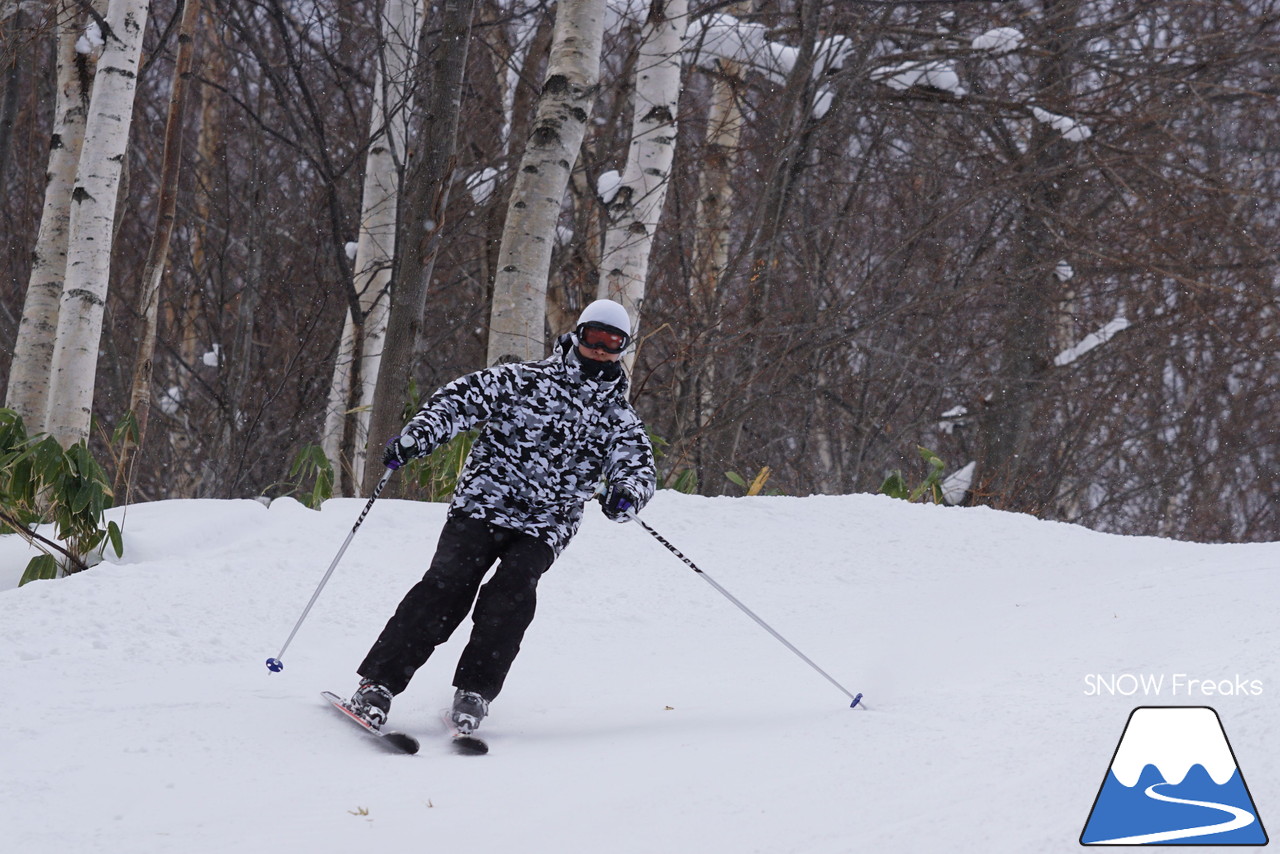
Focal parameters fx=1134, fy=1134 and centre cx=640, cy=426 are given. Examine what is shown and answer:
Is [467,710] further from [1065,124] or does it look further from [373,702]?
[1065,124]

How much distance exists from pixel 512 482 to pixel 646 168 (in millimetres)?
3803

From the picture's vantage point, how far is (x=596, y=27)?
20.6 ft

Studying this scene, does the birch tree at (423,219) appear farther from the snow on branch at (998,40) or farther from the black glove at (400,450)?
the snow on branch at (998,40)

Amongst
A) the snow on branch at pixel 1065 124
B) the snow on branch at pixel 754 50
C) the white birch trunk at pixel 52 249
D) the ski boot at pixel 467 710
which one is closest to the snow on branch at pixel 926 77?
the snow on branch at pixel 754 50

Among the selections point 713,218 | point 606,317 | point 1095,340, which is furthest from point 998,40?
point 606,317

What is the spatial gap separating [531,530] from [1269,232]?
12.4 metres

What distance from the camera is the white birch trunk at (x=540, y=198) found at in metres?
6.10

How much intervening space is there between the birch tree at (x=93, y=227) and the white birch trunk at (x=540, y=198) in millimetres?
2114

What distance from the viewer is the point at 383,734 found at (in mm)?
3248

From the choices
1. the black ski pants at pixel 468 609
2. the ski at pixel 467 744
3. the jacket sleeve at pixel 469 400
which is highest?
the jacket sleeve at pixel 469 400

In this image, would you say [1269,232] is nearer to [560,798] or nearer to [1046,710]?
[1046,710]

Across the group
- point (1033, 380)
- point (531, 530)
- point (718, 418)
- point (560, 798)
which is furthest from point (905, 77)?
point (560, 798)

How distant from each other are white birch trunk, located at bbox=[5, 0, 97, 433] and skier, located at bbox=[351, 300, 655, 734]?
4.02 m

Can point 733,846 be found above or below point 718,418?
below
